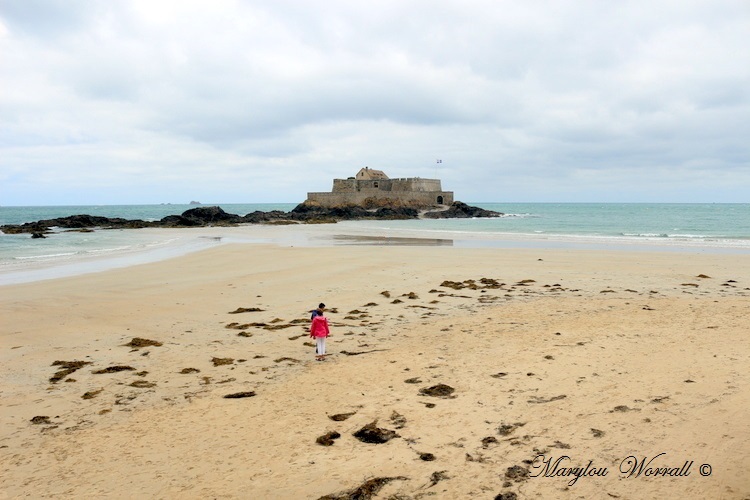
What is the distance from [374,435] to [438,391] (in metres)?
1.27

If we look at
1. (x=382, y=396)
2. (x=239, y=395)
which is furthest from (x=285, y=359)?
(x=382, y=396)

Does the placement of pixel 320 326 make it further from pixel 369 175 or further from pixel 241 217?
pixel 369 175

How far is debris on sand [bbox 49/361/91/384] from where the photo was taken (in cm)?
654

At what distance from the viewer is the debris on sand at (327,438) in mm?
4594

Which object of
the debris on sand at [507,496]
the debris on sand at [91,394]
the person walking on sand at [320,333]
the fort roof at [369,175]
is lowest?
the debris on sand at [91,394]

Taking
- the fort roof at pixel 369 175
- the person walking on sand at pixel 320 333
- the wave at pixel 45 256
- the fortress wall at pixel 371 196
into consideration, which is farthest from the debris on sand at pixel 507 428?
the fort roof at pixel 369 175

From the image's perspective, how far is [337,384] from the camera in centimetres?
616

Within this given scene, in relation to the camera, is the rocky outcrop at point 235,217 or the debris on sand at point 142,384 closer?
the debris on sand at point 142,384

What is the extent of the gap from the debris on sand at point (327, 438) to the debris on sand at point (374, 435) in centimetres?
18

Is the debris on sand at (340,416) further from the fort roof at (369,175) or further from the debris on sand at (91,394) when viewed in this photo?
the fort roof at (369,175)

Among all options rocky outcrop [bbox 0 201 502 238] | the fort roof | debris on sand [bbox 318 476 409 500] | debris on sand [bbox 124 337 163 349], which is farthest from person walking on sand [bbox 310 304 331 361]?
the fort roof

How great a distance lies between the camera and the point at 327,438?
4660 mm

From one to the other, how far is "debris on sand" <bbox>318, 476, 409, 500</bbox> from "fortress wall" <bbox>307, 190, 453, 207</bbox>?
72.0m

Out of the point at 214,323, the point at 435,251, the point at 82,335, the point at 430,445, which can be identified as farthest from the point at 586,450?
the point at 435,251
